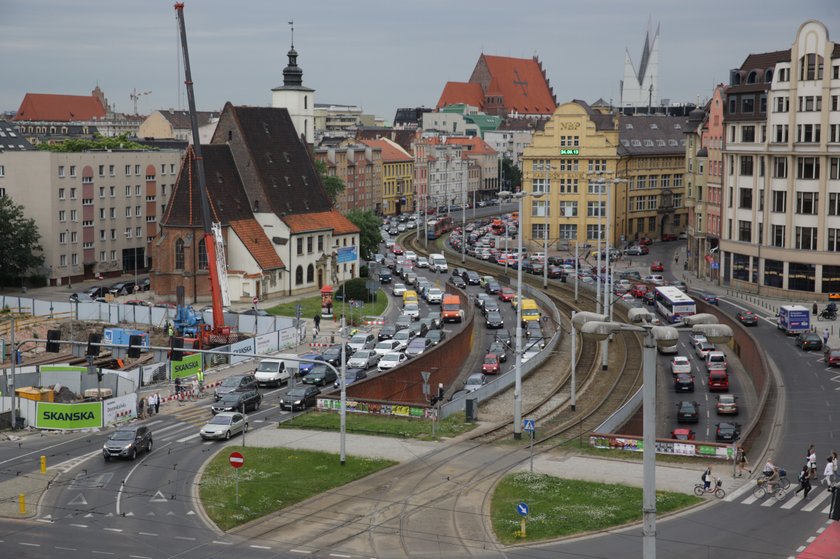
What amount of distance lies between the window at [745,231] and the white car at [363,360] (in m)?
50.4

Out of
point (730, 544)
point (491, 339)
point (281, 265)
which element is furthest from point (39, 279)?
point (730, 544)

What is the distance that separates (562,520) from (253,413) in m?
24.7

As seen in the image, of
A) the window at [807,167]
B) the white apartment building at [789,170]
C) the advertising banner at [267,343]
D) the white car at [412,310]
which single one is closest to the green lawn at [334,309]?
the white car at [412,310]

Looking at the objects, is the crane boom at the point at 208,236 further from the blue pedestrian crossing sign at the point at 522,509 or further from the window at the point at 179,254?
the blue pedestrian crossing sign at the point at 522,509

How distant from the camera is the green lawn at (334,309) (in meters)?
99.9

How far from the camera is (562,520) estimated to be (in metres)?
40.9

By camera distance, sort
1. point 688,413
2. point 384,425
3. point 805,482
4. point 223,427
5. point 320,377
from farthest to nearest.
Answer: point 320,377 → point 688,413 → point 384,425 → point 223,427 → point 805,482

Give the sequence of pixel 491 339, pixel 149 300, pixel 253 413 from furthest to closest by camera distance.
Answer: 1. pixel 149 300
2. pixel 491 339
3. pixel 253 413

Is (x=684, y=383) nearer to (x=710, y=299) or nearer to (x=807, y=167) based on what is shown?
(x=710, y=299)

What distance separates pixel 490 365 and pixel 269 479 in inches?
1188

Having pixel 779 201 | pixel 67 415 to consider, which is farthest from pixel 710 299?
pixel 67 415

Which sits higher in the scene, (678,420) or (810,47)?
(810,47)

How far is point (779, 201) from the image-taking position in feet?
358

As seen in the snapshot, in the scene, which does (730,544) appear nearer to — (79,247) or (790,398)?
(790,398)
